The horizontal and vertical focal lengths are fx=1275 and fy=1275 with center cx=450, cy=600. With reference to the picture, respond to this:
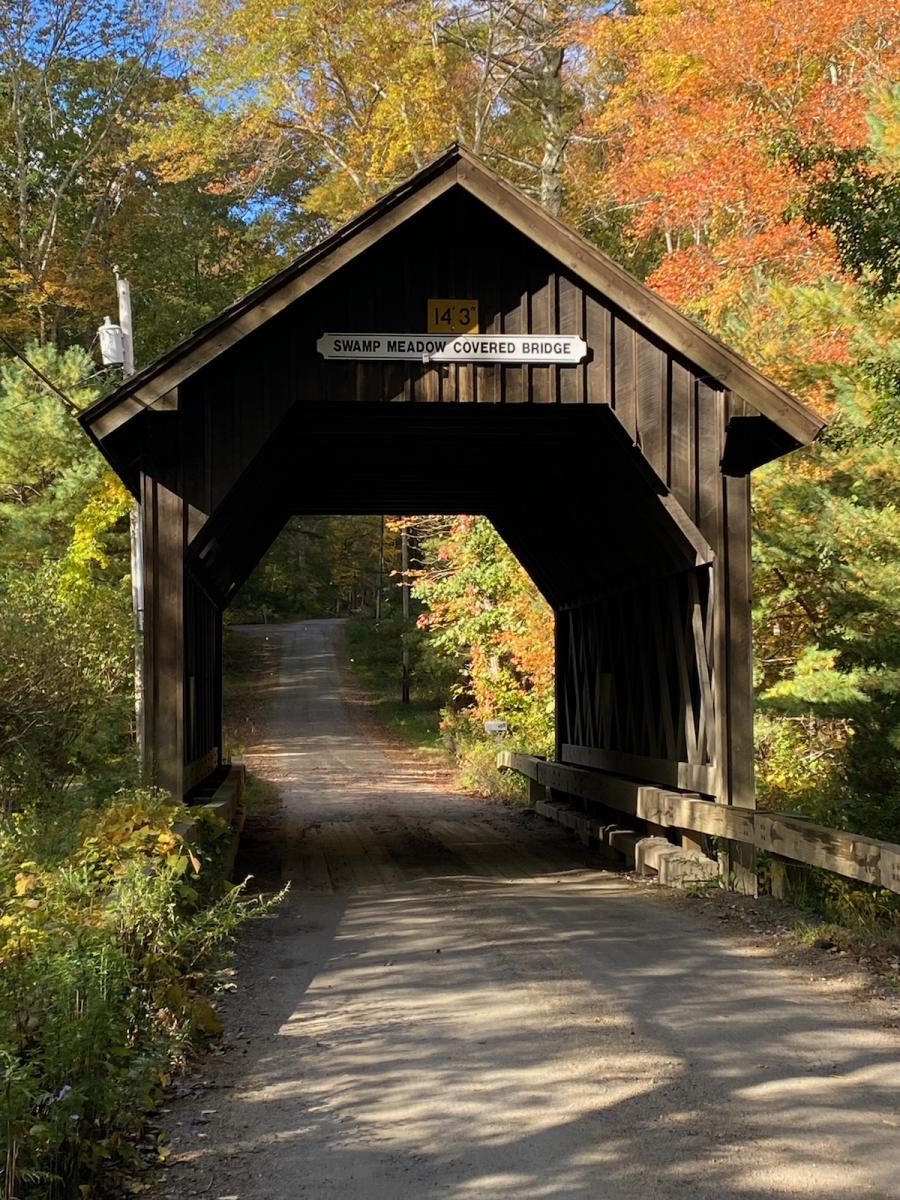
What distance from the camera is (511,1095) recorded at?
4680 millimetres

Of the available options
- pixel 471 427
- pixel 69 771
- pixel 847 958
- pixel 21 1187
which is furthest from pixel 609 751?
pixel 21 1187

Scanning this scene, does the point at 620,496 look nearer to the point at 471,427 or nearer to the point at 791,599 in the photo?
the point at 471,427

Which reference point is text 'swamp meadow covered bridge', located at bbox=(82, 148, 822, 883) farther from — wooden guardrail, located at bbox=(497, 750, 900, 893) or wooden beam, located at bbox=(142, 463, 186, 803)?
wooden guardrail, located at bbox=(497, 750, 900, 893)

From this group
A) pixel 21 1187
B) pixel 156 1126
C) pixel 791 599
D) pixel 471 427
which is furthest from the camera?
pixel 791 599

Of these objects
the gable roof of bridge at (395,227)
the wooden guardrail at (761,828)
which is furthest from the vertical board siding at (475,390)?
the wooden guardrail at (761,828)

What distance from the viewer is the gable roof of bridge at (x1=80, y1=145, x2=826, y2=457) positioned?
359 inches

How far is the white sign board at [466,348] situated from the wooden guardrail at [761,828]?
3.60 meters

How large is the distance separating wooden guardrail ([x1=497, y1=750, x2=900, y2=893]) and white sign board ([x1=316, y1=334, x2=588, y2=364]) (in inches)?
142

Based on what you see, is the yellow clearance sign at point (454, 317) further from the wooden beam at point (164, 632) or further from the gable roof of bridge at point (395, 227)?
the wooden beam at point (164, 632)

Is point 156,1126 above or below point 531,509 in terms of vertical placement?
below

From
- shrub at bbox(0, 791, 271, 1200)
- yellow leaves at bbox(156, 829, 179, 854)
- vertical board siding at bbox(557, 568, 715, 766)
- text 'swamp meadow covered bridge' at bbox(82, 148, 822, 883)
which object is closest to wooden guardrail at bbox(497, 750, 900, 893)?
text 'swamp meadow covered bridge' at bbox(82, 148, 822, 883)

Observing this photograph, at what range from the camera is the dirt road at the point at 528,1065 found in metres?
3.99

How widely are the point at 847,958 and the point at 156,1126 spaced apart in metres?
4.24

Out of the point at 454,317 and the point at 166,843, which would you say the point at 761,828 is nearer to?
the point at 166,843
